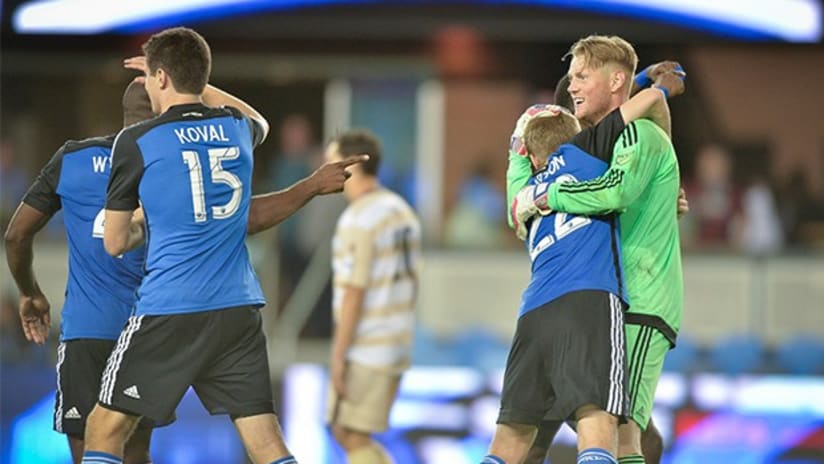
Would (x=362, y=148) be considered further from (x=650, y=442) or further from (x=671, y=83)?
(x=671, y=83)

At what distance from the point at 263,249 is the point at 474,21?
3.73m

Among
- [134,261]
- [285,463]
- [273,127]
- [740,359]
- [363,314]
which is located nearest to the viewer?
[285,463]

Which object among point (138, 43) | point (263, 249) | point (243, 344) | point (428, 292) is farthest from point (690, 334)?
point (243, 344)

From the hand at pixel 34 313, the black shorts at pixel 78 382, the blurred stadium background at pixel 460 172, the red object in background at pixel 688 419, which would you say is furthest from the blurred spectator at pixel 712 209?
the black shorts at pixel 78 382

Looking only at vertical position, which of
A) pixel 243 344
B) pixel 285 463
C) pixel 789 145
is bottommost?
pixel 285 463

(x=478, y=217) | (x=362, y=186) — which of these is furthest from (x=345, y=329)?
(x=478, y=217)

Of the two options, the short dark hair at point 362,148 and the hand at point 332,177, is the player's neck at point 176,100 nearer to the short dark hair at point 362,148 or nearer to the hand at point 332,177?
the hand at point 332,177

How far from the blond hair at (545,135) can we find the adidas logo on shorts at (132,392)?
5.73ft

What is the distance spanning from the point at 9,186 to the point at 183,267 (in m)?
9.61

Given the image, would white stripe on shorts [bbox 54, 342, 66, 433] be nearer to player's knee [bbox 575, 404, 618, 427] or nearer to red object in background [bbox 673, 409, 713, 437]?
player's knee [bbox 575, 404, 618, 427]

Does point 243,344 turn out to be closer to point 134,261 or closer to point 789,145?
point 134,261

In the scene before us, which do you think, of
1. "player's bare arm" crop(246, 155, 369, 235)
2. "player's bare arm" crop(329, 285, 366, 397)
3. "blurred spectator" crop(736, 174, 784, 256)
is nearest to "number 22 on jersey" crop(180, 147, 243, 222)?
"player's bare arm" crop(246, 155, 369, 235)

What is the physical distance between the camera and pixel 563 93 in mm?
6977

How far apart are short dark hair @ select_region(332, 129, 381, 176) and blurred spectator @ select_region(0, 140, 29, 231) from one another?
20.5ft
